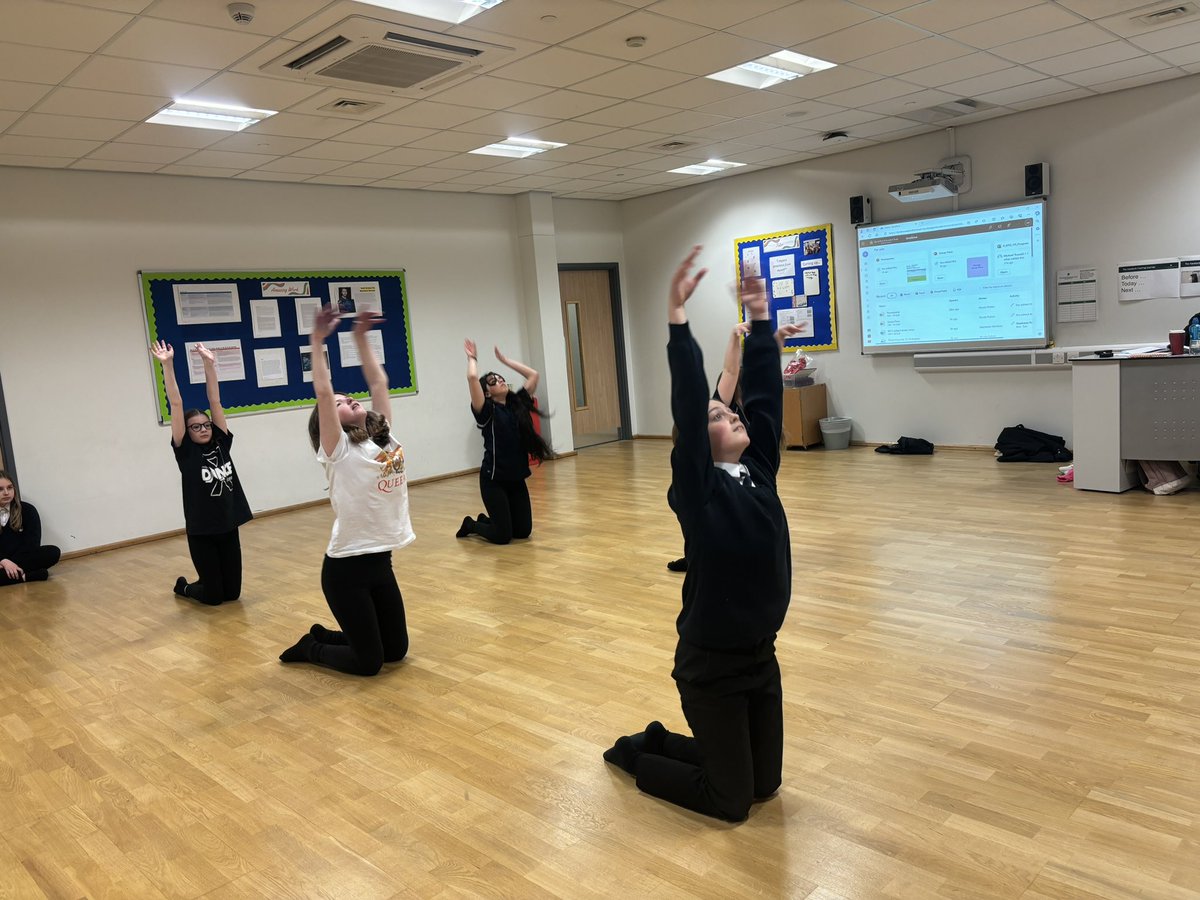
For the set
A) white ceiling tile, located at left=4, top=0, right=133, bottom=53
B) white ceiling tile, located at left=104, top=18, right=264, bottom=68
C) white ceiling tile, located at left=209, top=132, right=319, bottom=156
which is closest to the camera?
white ceiling tile, located at left=4, top=0, right=133, bottom=53

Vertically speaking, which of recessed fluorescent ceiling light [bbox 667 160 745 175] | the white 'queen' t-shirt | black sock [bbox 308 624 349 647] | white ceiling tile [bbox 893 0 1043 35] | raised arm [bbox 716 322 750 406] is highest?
recessed fluorescent ceiling light [bbox 667 160 745 175]

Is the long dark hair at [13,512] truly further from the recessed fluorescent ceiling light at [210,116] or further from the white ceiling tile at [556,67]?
the white ceiling tile at [556,67]

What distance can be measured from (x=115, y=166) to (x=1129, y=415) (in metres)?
7.72

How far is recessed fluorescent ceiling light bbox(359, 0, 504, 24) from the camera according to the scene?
13.9 feet

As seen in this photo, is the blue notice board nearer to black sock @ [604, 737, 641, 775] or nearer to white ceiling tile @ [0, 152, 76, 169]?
white ceiling tile @ [0, 152, 76, 169]

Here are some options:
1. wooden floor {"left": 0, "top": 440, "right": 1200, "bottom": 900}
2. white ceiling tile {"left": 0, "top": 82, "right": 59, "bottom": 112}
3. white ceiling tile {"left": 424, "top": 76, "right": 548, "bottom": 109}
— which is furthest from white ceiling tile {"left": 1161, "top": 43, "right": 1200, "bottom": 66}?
white ceiling tile {"left": 0, "top": 82, "right": 59, "bottom": 112}

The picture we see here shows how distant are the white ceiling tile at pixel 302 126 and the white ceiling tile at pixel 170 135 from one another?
280mm

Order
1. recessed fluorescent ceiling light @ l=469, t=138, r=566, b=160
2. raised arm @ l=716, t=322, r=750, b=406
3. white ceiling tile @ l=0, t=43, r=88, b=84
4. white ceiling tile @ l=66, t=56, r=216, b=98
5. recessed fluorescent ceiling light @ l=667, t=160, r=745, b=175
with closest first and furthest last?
raised arm @ l=716, t=322, r=750, b=406 < white ceiling tile @ l=0, t=43, r=88, b=84 < white ceiling tile @ l=66, t=56, r=216, b=98 < recessed fluorescent ceiling light @ l=469, t=138, r=566, b=160 < recessed fluorescent ceiling light @ l=667, t=160, r=745, b=175

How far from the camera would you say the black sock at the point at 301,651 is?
13.2 feet

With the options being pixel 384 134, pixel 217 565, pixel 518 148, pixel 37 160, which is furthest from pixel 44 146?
pixel 518 148

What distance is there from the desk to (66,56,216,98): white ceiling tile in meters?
6.06

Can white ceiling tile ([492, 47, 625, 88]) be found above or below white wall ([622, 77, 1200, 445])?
above

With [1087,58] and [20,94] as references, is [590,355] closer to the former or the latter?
[1087,58]

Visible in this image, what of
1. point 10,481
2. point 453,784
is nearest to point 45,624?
point 10,481
